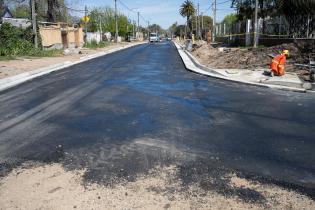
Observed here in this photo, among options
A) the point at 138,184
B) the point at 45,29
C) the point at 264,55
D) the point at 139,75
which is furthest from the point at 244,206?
the point at 45,29

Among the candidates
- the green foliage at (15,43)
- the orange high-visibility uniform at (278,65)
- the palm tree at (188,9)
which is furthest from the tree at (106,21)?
the orange high-visibility uniform at (278,65)

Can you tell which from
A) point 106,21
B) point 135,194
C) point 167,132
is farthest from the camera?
point 106,21

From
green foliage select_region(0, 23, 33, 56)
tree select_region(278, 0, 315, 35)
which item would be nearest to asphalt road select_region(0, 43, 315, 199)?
tree select_region(278, 0, 315, 35)

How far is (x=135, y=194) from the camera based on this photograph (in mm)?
4863

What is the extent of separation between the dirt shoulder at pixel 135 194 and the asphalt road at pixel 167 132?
0.60ft

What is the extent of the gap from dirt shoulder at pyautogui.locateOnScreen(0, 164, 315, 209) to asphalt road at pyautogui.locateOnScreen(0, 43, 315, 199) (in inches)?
7.2

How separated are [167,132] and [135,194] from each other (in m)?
2.95

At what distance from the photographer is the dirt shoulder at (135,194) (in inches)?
181

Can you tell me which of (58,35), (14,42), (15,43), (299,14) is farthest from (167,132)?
(58,35)

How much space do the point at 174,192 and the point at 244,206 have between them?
0.88 metres

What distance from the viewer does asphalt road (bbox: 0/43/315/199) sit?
5.75 metres

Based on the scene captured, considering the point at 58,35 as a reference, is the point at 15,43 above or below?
below

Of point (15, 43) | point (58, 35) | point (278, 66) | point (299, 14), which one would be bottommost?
point (278, 66)

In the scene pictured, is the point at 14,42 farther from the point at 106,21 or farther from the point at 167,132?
the point at 106,21
